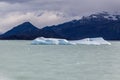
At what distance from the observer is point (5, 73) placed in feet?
94.3

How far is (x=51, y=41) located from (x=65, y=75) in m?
73.5

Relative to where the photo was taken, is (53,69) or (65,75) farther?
(53,69)

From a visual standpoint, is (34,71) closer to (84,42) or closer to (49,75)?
(49,75)

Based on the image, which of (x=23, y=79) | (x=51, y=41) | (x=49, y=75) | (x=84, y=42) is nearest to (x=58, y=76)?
(x=49, y=75)

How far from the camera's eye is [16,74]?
2819 cm

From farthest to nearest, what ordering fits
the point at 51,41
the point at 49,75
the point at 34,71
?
1. the point at 51,41
2. the point at 34,71
3. the point at 49,75

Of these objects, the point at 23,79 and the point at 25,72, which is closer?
the point at 23,79

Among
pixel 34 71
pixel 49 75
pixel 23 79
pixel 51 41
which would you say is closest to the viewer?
pixel 23 79

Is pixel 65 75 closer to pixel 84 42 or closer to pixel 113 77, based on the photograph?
pixel 113 77

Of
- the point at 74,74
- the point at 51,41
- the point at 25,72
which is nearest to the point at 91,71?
the point at 74,74

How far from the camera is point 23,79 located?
84.7 ft

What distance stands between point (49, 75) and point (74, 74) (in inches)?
75.8

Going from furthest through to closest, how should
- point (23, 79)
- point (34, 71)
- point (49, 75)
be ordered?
point (34, 71), point (49, 75), point (23, 79)

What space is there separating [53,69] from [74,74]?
3210 millimetres
